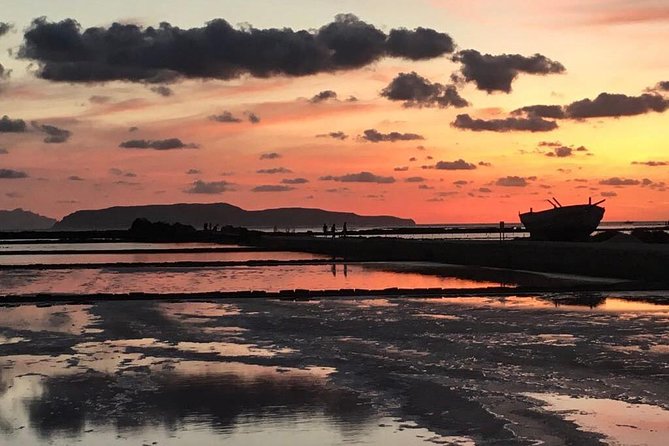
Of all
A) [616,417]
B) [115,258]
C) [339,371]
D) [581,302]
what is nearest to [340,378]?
[339,371]

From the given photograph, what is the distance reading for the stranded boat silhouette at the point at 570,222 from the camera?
58031 millimetres

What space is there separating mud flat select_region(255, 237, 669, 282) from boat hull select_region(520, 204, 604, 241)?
40.0ft

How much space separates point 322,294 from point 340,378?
13084mm

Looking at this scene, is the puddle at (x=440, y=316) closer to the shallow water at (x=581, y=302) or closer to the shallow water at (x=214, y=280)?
the shallow water at (x=581, y=302)

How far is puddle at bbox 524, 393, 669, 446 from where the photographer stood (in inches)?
317

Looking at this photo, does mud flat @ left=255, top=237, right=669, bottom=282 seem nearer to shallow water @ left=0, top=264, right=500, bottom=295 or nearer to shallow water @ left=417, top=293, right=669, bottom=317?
shallow water @ left=0, top=264, right=500, bottom=295

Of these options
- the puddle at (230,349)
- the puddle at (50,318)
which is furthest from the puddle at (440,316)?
the puddle at (50,318)

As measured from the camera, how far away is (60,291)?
86.9 ft

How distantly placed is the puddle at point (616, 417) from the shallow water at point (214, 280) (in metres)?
17.9

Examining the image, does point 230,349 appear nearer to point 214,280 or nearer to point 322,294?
point 322,294

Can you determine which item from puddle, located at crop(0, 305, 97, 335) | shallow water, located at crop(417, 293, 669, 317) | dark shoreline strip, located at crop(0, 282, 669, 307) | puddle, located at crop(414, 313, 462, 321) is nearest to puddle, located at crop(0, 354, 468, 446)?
puddle, located at crop(0, 305, 97, 335)

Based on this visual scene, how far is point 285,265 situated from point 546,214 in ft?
85.3

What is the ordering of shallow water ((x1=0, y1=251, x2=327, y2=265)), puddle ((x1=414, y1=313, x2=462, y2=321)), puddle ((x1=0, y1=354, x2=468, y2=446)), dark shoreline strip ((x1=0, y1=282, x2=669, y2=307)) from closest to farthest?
puddle ((x1=0, y1=354, x2=468, y2=446)), puddle ((x1=414, y1=313, x2=462, y2=321)), dark shoreline strip ((x1=0, y1=282, x2=669, y2=307)), shallow water ((x1=0, y1=251, x2=327, y2=265))

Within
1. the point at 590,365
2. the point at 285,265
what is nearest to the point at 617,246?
the point at 285,265
